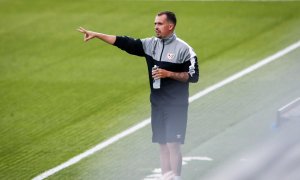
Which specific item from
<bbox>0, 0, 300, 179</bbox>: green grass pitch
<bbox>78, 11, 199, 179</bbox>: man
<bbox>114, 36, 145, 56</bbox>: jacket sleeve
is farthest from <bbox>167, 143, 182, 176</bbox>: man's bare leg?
<bbox>0, 0, 300, 179</bbox>: green grass pitch

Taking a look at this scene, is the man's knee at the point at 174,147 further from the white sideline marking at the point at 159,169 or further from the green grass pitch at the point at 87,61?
the green grass pitch at the point at 87,61

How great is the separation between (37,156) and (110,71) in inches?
174

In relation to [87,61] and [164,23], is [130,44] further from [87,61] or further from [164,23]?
[87,61]

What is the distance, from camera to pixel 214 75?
41.1 feet

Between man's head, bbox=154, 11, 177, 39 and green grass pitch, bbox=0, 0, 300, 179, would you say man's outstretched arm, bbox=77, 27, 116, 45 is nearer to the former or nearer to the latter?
man's head, bbox=154, 11, 177, 39

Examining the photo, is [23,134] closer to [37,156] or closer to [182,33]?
[37,156]

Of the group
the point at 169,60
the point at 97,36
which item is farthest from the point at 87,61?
the point at 169,60

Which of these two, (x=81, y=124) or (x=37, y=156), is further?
(x=81, y=124)

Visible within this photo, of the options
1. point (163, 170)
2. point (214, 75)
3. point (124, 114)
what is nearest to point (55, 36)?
point (214, 75)

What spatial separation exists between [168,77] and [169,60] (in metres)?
0.23

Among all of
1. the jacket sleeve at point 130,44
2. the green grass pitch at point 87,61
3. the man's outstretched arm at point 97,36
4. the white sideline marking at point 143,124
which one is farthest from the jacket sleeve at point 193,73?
the green grass pitch at point 87,61

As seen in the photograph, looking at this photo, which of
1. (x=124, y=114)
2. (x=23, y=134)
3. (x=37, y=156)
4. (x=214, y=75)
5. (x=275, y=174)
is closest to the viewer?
(x=275, y=174)

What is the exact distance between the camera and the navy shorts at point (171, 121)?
23.1 feet

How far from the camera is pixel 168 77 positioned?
267 inches
